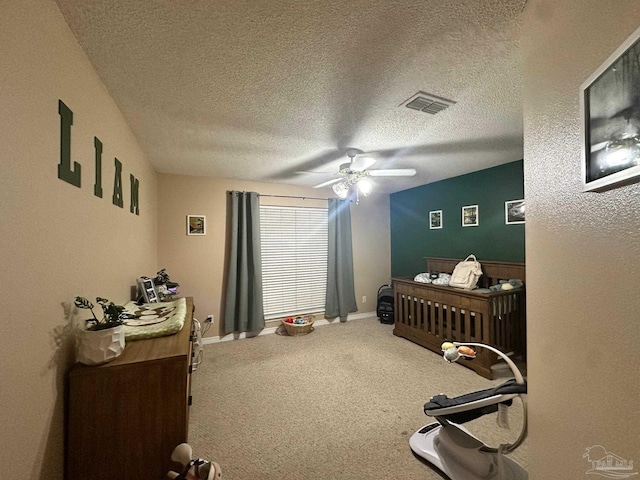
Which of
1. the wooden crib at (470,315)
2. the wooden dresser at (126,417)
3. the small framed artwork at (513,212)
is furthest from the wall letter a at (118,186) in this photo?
the small framed artwork at (513,212)

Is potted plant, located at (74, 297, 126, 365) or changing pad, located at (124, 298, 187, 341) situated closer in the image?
potted plant, located at (74, 297, 126, 365)

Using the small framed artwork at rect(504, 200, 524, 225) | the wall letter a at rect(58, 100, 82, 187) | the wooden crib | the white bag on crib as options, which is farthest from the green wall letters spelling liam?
the small framed artwork at rect(504, 200, 524, 225)

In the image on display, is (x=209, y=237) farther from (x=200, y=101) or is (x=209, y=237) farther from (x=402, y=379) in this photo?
(x=402, y=379)

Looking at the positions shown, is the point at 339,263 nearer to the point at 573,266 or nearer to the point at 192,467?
the point at 192,467

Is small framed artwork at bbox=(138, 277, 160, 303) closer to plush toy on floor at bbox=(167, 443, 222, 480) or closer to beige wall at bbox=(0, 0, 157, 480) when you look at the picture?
beige wall at bbox=(0, 0, 157, 480)

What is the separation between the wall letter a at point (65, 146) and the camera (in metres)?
1.12

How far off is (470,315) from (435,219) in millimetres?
1832

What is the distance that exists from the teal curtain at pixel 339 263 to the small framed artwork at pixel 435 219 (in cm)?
138

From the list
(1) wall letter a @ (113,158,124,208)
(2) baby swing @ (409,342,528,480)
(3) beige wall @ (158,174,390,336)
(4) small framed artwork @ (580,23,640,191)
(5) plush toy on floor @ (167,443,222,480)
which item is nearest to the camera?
(4) small framed artwork @ (580,23,640,191)

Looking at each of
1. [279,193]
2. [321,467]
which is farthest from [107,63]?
[279,193]

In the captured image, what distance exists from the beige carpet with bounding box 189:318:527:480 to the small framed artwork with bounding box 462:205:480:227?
190cm

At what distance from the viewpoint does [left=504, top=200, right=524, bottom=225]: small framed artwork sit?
3.17 m

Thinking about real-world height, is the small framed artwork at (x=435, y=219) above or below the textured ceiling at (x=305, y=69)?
below

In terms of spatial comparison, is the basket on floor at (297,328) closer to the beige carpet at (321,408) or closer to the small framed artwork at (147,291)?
the beige carpet at (321,408)
